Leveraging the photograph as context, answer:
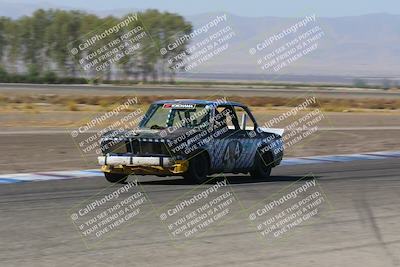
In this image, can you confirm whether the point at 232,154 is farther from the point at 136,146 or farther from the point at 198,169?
the point at 136,146

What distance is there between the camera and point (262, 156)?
49.0 ft

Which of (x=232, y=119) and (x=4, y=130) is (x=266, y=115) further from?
(x=232, y=119)

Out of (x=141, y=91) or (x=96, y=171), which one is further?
(x=141, y=91)

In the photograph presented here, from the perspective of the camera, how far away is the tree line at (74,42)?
4272 inches

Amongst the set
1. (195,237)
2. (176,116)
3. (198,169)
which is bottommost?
(198,169)

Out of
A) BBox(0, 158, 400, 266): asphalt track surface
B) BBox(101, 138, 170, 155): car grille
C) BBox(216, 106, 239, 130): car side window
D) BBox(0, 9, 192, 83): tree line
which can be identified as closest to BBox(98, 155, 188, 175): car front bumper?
BBox(101, 138, 170, 155): car grille

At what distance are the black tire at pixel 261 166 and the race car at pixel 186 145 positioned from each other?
0.06 feet

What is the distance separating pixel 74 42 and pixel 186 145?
322 ft

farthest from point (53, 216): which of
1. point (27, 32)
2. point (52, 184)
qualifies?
point (27, 32)

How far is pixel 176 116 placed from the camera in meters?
13.7

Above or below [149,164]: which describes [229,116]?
below

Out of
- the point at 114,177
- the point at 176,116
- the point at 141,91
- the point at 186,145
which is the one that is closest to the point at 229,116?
the point at 176,116

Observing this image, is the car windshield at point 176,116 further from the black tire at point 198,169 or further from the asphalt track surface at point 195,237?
the asphalt track surface at point 195,237

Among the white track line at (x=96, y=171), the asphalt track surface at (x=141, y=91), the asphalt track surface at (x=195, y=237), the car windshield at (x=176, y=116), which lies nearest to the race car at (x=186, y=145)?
the car windshield at (x=176, y=116)
